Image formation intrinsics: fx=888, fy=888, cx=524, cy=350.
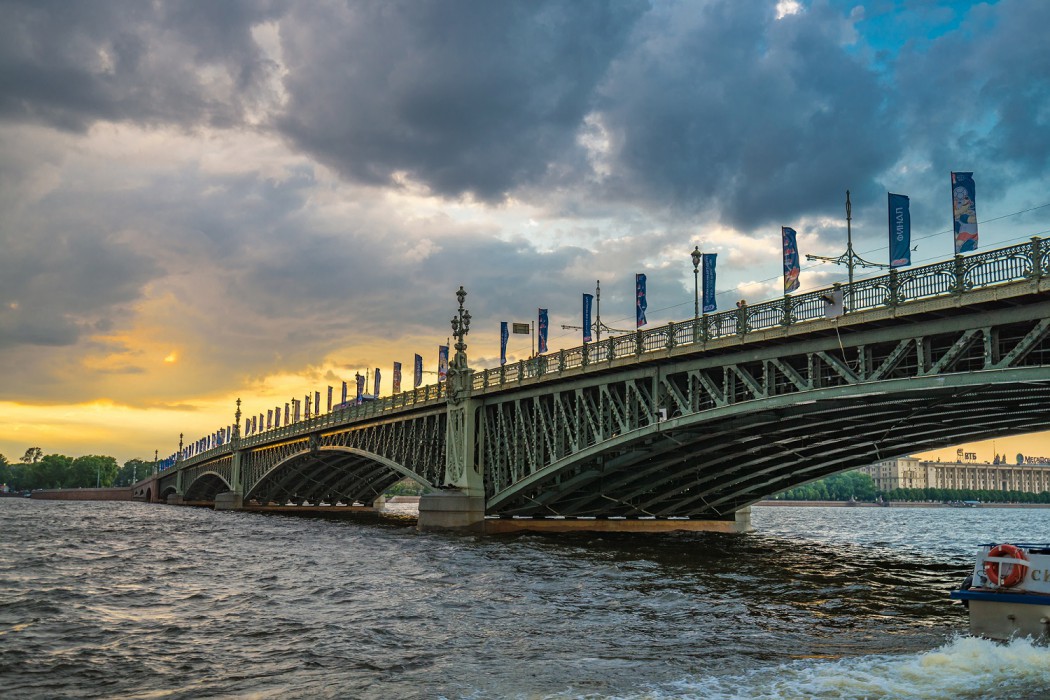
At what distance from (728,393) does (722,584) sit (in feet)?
37.0

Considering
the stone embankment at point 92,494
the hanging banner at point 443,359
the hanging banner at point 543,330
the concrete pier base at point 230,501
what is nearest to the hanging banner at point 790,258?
the hanging banner at point 543,330

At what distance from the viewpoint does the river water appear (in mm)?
13945

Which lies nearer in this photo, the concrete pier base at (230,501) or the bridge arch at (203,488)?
the concrete pier base at (230,501)

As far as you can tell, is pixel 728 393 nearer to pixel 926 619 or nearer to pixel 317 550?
pixel 926 619

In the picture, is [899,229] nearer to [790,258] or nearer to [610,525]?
[790,258]

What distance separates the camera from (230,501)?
119 m

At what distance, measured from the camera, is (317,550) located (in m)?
43.6

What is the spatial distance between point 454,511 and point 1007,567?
42121mm

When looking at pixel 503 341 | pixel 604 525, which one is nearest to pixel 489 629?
pixel 604 525

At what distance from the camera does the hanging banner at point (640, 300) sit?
46250 mm

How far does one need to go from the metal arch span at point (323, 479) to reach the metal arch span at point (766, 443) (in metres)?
30.7

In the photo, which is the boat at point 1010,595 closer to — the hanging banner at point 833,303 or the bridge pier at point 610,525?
the hanging banner at point 833,303

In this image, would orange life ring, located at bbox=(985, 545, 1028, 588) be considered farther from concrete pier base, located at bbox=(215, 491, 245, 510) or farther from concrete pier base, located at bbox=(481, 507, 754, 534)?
concrete pier base, located at bbox=(215, 491, 245, 510)

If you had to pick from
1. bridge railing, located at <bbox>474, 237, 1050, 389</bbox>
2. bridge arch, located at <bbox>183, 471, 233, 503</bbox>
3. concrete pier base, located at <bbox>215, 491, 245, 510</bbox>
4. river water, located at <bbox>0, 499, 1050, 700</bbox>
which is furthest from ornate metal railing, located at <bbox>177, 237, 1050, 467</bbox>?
bridge arch, located at <bbox>183, 471, 233, 503</bbox>
